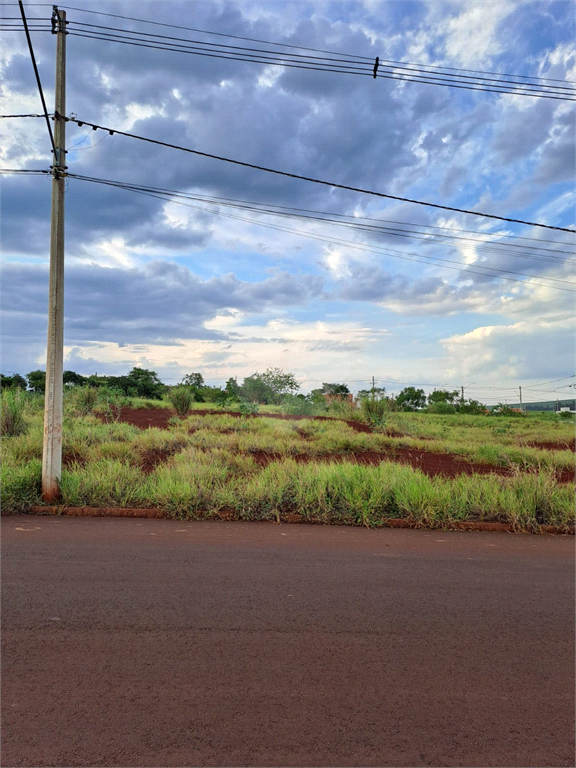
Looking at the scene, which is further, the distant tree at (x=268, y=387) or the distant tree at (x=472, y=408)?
the distant tree at (x=472, y=408)

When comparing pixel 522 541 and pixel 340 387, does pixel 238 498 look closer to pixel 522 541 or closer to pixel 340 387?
pixel 522 541

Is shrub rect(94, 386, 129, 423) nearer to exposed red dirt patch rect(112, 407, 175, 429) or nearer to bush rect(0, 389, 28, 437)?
exposed red dirt patch rect(112, 407, 175, 429)

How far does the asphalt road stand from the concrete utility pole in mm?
2650

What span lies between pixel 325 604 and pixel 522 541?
420 centimetres

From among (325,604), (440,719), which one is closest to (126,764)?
(440,719)

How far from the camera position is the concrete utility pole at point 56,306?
9219 mm

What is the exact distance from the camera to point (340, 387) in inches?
1645

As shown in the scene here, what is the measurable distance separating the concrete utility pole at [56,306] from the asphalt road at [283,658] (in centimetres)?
265

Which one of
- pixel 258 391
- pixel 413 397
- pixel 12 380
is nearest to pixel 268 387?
pixel 258 391

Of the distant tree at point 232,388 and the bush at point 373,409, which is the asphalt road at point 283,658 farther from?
the distant tree at point 232,388

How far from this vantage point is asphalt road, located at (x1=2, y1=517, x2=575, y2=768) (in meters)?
2.92

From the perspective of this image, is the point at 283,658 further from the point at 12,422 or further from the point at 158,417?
the point at 158,417

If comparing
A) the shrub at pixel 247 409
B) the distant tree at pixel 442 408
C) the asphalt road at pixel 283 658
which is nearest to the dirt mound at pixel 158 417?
the shrub at pixel 247 409

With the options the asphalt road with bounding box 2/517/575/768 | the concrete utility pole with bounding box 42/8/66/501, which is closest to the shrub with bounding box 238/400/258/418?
the concrete utility pole with bounding box 42/8/66/501
